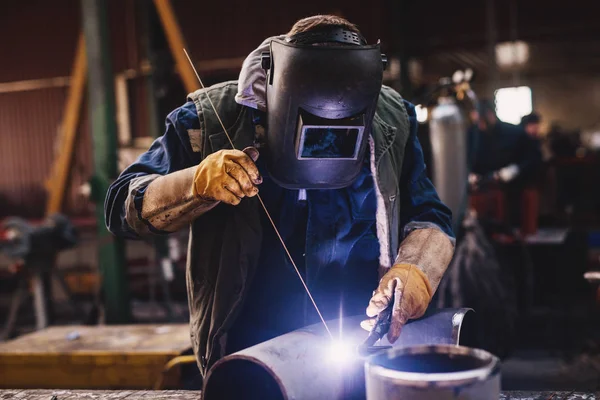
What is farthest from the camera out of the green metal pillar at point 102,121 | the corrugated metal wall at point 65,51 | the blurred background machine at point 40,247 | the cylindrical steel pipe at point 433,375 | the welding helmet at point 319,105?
the corrugated metal wall at point 65,51

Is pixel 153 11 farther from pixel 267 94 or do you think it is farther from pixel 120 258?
pixel 267 94

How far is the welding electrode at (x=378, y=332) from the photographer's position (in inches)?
57.1

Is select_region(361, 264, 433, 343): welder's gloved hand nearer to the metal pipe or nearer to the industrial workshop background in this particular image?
the metal pipe

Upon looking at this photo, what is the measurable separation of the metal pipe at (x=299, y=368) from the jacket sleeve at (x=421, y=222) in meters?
0.26

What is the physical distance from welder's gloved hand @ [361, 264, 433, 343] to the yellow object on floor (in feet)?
7.53

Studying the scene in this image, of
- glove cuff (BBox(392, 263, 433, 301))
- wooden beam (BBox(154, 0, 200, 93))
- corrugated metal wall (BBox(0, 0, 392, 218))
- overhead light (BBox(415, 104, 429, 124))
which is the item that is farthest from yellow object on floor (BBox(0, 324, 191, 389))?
corrugated metal wall (BBox(0, 0, 392, 218))

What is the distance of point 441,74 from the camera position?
1302 cm

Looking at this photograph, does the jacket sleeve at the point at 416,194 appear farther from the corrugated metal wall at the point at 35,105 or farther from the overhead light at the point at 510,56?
the overhead light at the point at 510,56

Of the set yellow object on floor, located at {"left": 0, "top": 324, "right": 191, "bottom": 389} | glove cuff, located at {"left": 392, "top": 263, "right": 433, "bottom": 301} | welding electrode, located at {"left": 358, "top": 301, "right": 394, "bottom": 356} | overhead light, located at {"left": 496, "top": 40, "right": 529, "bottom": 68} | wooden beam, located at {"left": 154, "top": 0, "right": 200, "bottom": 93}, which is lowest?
yellow object on floor, located at {"left": 0, "top": 324, "right": 191, "bottom": 389}

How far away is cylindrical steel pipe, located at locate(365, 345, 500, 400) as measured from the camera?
3.76 feet

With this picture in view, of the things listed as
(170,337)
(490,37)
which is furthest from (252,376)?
(490,37)

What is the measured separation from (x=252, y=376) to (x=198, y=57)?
28.6 feet

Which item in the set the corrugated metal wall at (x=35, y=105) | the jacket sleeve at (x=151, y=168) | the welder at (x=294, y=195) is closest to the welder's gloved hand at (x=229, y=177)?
the welder at (x=294, y=195)

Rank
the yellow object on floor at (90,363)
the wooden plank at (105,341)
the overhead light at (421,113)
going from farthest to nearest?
the overhead light at (421,113), the wooden plank at (105,341), the yellow object on floor at (90,363)
